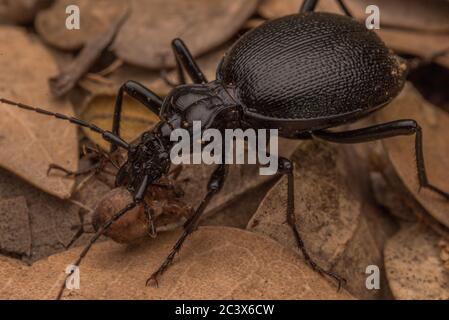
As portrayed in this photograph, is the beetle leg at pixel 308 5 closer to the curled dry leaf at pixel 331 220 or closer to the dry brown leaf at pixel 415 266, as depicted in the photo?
the curled dry leaf at pixel 331 220

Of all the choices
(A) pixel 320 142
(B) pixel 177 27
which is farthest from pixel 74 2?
(A) pixel 320 142

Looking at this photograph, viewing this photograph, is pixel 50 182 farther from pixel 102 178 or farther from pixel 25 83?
pixel 25 83

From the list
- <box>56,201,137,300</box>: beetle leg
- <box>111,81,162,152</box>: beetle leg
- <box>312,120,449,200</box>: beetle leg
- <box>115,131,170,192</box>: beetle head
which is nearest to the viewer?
<box>56,201,137,300</box>: beetle leg

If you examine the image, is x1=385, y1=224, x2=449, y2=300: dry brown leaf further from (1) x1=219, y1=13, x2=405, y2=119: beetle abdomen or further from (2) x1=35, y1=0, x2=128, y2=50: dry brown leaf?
(2) x1=35, y1=0, x2=128, y2=50: dry brown leaf

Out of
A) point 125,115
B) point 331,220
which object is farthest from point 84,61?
point 331,220

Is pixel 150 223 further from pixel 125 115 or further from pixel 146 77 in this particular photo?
pixel 146 77

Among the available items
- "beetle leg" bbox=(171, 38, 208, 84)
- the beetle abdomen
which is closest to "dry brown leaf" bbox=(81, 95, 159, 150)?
"beetle leg" bbox=(171, 38, 208, 84)

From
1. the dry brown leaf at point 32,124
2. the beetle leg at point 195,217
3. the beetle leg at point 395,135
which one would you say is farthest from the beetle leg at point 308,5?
the dry brown leaf at point 32,124

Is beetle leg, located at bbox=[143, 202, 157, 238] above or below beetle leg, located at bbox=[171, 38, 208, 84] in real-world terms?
below
